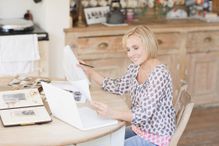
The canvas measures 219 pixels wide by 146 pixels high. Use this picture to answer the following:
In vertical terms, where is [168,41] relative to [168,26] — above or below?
below

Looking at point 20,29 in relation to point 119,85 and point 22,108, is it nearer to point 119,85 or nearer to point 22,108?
point 119,85

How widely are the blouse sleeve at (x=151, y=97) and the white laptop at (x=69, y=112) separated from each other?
126 mm

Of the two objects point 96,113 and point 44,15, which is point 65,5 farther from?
point 96,113

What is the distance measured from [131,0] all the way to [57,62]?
3.35 ft

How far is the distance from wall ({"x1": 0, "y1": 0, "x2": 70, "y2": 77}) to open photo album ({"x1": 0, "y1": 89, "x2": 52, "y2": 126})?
1447 millimetres

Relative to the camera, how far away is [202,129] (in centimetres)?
392

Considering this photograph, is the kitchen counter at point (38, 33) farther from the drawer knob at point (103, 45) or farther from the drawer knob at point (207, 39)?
the drawer knob at point (207, 39)

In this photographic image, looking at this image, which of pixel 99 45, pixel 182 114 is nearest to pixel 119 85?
pixel 182 114

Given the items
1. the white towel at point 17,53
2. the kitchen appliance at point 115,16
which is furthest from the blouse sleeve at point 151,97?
the kitchen appliance at point 115,16

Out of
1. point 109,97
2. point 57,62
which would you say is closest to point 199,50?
point 57,62

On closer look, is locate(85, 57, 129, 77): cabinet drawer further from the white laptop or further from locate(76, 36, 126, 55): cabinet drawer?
the white laptop

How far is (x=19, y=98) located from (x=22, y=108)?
0.14m

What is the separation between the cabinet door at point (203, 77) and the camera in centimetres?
429

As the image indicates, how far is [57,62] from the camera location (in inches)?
150
